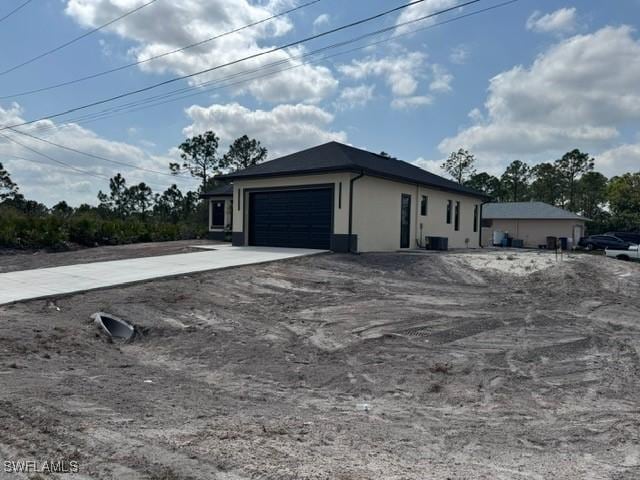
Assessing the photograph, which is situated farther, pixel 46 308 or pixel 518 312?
pixel 518 312

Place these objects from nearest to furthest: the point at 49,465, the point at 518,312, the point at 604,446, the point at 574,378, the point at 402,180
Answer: the point at 49,465 → the point at 604,446 → the point at 574,378 → the point at 518,312 → the point at 402,180

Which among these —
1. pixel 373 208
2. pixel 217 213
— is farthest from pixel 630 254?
pixel 217 213

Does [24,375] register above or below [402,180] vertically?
below

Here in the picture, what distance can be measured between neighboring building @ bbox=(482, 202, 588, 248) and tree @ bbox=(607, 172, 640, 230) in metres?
7.10

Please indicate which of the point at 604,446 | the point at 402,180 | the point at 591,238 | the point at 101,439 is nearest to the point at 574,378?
the point at 604,446

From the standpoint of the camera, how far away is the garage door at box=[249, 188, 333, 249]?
17031 mm

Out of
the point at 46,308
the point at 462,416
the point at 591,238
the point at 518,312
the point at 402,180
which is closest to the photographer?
the point at 462,416

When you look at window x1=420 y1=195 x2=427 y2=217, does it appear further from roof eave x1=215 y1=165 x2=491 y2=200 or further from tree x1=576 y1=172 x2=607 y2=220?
tree x1=576 y1=172 x2=607 y2=220

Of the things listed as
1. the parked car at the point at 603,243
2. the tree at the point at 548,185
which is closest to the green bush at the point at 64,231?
the parked car at the point at 603,243

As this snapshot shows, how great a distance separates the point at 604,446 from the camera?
3768 mm

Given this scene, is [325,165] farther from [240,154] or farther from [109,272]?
[240,154]

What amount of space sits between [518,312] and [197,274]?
24.2 ft

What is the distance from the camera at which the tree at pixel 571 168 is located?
54312 mm

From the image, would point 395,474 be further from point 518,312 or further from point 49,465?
point 518,312
